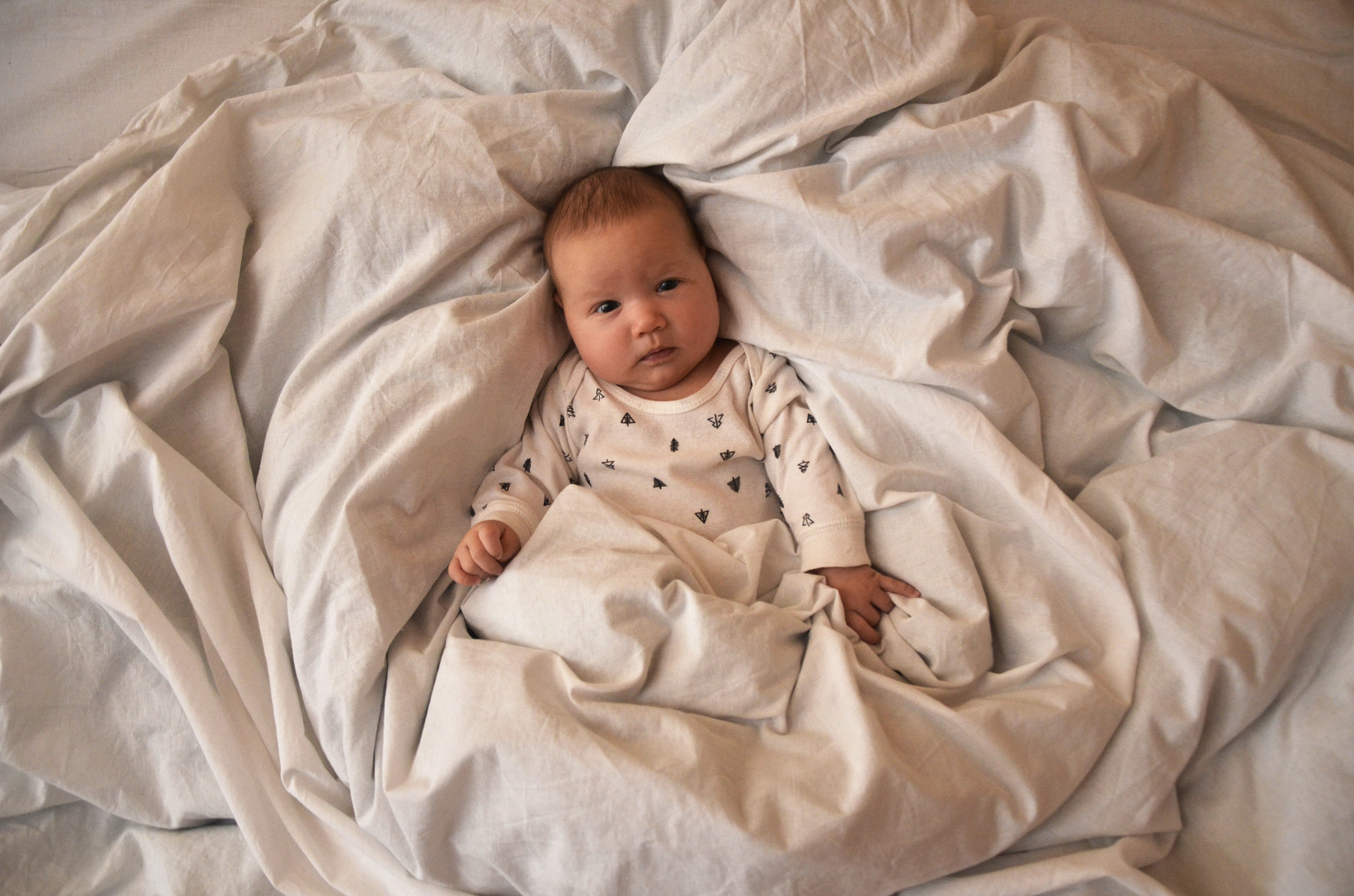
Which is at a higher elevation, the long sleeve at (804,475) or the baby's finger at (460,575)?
the baby's finger at (460,575)

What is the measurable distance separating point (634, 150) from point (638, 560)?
49cm

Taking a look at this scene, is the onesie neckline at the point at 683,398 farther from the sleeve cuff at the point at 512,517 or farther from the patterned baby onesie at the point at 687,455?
the sleeve cuff at the point at 512,517

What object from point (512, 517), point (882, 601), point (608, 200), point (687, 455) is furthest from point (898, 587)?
point (608, 200)

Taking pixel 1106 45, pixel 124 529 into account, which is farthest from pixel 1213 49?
pixel 124 529

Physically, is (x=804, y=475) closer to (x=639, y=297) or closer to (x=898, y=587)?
(x=898, y=587)

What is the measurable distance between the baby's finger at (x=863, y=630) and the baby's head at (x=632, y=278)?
1.14 feet

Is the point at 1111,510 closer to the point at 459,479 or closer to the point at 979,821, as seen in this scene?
the point at 979,821

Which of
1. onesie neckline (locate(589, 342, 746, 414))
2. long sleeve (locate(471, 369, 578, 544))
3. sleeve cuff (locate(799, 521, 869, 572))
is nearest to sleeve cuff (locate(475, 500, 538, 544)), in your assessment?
long sleeve (locate(471, 369, 578, 544))

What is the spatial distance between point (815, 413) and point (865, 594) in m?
0.22

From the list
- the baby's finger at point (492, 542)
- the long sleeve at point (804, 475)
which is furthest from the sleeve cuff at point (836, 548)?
the baby's finger at point (492, 542)

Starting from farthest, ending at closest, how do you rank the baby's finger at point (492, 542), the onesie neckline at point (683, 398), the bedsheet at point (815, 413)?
the onesie neckline at point (683, 398), the baby's finger at point (492, 542), the bedsheet at point (815, 413)

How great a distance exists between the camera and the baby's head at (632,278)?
984 millimetres

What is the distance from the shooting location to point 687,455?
3.37 feet

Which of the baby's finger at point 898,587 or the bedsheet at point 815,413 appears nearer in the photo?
the bedsheet at point 815,413
